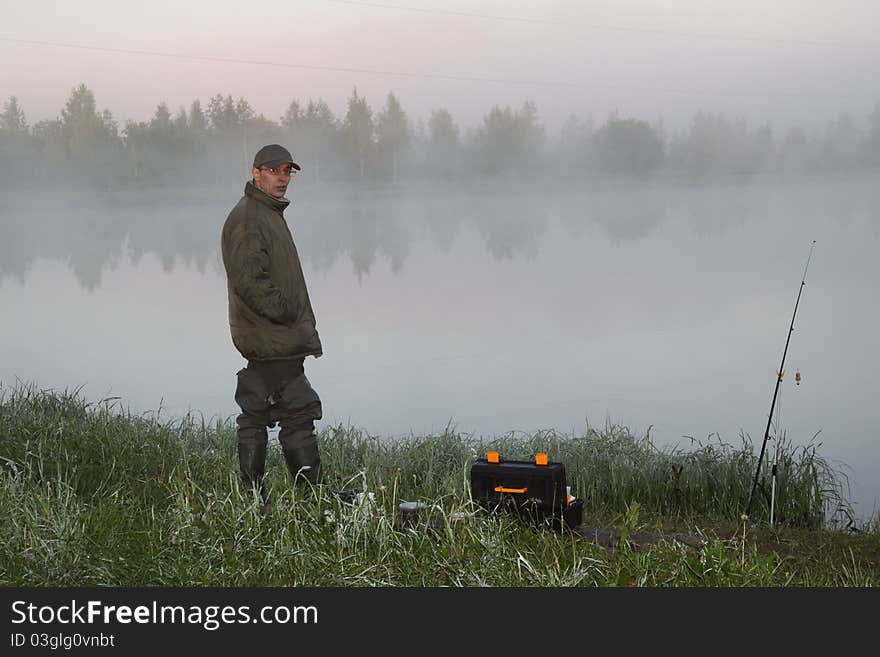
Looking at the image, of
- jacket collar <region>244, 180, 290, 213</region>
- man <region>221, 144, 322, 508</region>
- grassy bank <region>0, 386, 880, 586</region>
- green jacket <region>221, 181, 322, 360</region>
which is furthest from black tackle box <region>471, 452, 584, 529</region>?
jacket collar <region>244, 180, 290, 213</region>

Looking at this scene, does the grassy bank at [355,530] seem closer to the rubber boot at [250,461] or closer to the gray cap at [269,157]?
the rubber boot at [250,461]

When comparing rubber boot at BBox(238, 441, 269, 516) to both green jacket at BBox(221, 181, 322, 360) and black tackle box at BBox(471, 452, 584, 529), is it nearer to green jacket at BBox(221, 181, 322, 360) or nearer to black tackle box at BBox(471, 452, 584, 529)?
green jacket at BBox(221, 181, 322, 360)

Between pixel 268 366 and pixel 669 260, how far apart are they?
3231 centimetres

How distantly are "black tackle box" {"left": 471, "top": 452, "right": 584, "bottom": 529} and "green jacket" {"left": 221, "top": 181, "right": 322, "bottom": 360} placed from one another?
1.17 meters

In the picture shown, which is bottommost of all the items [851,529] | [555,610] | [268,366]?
[851,529]

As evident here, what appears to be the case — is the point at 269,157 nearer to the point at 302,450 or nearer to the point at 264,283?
the point at 264,283

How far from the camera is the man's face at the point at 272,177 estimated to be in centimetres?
559

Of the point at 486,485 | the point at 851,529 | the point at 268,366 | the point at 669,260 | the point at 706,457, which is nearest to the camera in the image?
the point at 486,485

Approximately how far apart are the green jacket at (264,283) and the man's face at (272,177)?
3 cm

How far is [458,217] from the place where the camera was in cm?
5803

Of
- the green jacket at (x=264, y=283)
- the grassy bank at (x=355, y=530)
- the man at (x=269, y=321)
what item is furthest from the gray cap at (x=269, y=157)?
the grassy bank at (x=355, y=530)

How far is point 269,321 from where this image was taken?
18.4 feet

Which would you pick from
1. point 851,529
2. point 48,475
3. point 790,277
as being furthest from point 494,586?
point 790,277

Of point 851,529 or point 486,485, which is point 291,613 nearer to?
point 486,485
